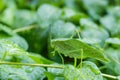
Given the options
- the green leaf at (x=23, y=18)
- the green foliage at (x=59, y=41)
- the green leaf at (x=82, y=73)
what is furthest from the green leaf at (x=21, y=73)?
the green leaf at (x=23, y=18)

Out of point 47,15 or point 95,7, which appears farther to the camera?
point 95,7

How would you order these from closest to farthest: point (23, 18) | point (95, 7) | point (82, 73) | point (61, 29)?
point (82, 73)
point (61, 29)
point (23, 18)
point (95, 7)

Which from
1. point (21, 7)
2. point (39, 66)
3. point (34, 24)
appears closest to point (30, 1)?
point (21, 7)

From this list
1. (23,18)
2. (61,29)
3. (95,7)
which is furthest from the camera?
(95,7)

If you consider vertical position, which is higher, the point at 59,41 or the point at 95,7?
the point at 95,7

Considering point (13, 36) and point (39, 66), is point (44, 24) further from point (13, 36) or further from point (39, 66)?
point (39, 66)

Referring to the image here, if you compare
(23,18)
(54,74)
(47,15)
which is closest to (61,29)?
(47,15)

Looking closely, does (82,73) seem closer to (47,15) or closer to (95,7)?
(47,15)

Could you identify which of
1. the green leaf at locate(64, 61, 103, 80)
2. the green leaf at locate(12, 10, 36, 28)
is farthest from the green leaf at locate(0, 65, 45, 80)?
the green leaf at locate(12, 10, 36, 28)
